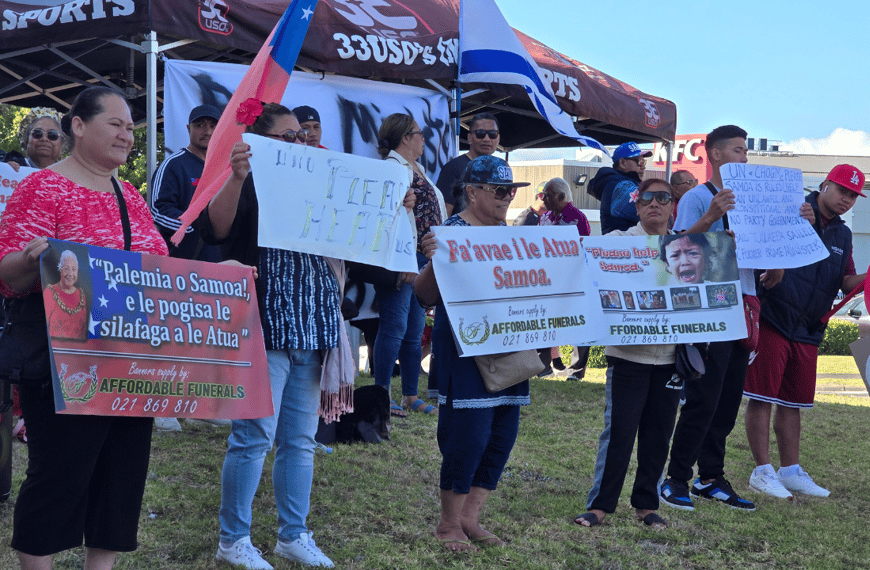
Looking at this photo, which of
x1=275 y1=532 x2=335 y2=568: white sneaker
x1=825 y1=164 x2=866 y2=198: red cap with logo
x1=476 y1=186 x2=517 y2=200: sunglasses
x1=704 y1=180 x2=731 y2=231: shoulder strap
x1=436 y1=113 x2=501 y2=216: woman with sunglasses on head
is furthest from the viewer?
x1=436 y1=113 x2=501 y2=216: woman with sunglasses on head

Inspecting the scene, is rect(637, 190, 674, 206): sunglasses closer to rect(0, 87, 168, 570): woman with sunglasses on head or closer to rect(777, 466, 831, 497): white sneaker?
rect(777, 466, 831, 497): white sneaker

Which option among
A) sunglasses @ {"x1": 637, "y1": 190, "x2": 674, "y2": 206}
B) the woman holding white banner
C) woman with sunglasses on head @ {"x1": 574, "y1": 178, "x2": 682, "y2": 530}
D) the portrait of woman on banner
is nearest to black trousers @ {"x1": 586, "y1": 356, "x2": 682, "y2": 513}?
woman with sunglasses on head @ {"x1": 574, "y1": 178, "x2": 682, "y2": 530}

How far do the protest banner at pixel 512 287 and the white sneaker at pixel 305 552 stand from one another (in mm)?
1055

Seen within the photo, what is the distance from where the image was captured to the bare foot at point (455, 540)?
12.7 ft

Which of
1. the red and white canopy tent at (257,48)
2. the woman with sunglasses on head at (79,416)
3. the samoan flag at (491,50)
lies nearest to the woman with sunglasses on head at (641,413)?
the samoan flag at (491,50)

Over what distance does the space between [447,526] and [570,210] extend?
16.2 ft

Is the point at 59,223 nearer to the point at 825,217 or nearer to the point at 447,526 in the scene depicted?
the point at 447,526

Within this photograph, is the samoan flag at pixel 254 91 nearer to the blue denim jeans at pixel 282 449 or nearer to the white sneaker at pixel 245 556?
the blue denim jeans at pixel 282 449

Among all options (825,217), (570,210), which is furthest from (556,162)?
(825,217)

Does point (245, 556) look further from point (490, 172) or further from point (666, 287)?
point (666, 287)

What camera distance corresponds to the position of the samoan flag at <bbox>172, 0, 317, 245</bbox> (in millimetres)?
3348

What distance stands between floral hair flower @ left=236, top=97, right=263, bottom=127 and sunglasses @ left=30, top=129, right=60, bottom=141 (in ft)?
7.82

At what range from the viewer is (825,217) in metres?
5.59

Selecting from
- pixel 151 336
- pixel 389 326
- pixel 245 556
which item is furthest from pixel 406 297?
pixel 151 336
